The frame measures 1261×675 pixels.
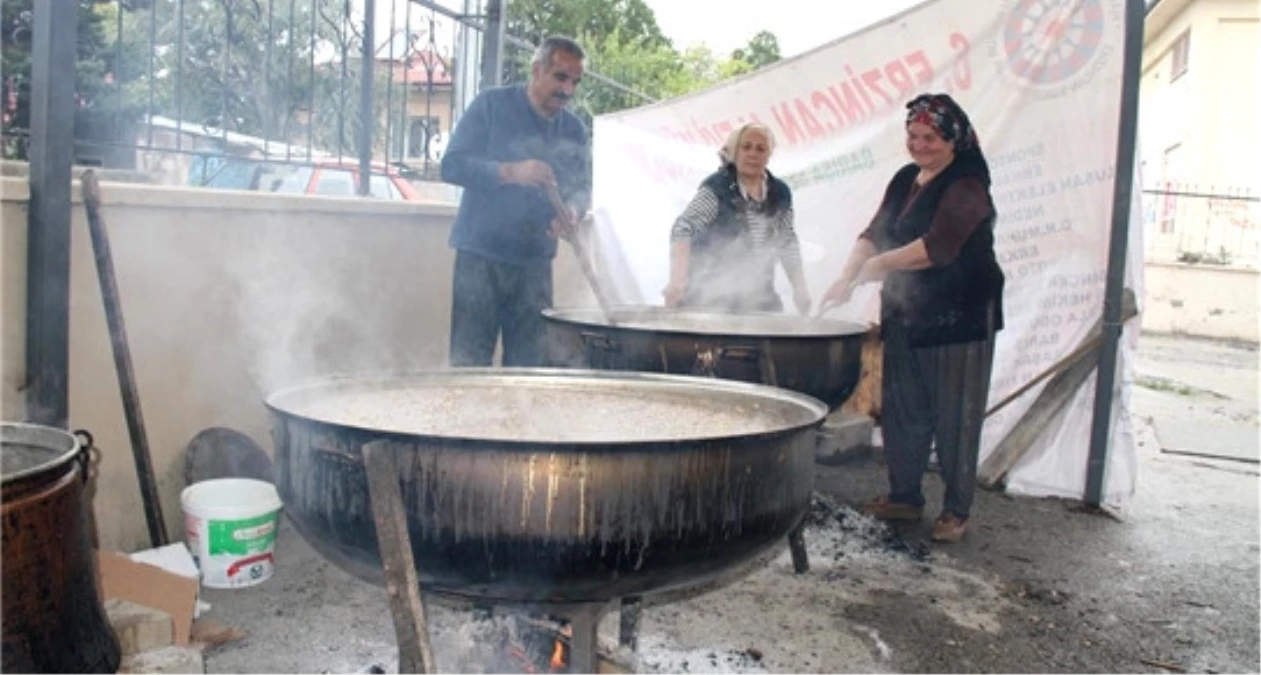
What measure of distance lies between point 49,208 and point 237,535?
3.87ft

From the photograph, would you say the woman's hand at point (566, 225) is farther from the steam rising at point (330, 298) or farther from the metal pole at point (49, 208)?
the metal pole at point (49, 208)

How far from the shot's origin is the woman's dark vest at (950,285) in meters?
4.05

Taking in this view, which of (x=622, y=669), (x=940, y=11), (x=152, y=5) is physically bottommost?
(x=622, y=669)

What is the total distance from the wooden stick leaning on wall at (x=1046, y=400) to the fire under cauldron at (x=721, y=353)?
5.48 ft

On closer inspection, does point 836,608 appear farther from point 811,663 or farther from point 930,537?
point 930,537

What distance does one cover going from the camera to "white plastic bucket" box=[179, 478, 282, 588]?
131 inches

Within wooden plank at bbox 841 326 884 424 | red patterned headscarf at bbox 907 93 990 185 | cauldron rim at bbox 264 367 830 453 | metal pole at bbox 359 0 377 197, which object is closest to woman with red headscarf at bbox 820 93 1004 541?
red patterned headscarf at bbox 907 93 990 185

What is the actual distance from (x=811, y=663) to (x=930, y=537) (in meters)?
1.54

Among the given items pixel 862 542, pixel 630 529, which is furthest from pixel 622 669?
pixel 862 542

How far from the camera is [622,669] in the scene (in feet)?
7.47

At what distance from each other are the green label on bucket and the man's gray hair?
2.14 meters

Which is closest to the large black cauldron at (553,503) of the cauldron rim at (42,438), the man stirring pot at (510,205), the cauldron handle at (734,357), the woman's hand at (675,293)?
the cauldron rim at (42,438)

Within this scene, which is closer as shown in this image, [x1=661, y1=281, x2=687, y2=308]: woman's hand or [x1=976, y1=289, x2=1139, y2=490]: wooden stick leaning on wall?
[x1=661, y1=281, x2=687, y2=308]: woman's hand

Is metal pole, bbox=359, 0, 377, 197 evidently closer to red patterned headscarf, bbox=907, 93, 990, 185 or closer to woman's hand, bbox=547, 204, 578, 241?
woman's hand, bbox=547, 204, 578, 241
